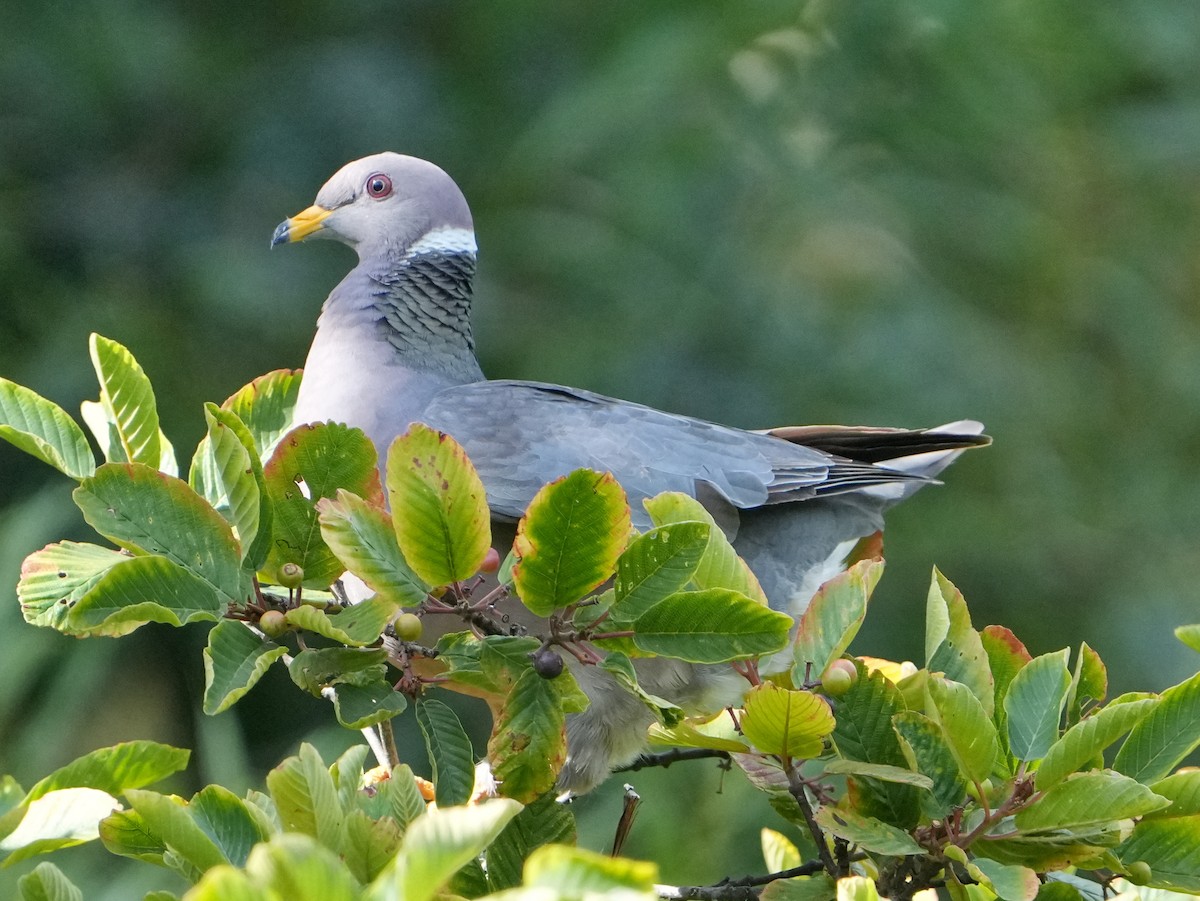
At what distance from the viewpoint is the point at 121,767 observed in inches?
43.3

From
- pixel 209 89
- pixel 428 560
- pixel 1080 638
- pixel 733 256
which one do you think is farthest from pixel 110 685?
pixel 428 560

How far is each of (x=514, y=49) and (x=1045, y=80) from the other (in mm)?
1706

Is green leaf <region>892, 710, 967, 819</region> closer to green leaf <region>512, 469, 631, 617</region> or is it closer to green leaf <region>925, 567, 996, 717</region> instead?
green leaf <region>925, 567, 996, 717</region>

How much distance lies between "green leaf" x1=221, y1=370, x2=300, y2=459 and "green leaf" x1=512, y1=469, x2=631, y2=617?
54 centimetres

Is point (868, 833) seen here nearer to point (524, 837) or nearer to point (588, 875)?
point (524, 837)

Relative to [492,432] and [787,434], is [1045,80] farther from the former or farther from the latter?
[492,432]

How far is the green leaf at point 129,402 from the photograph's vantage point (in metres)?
1.39

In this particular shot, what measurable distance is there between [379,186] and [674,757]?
110 centimetres

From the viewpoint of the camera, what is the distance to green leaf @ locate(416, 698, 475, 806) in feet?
4.00

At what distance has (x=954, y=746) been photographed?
3.77ft

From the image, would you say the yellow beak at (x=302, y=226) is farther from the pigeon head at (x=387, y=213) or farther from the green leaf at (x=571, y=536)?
the green leaf at (x=571, y=536)

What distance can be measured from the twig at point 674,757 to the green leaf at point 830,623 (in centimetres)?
33

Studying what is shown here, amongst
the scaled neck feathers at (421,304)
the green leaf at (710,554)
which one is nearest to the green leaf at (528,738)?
the green leaf at (710,554)

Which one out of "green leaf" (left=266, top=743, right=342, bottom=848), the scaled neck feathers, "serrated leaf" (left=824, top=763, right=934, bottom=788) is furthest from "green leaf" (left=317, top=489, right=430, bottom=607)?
the scaled neck feathers
